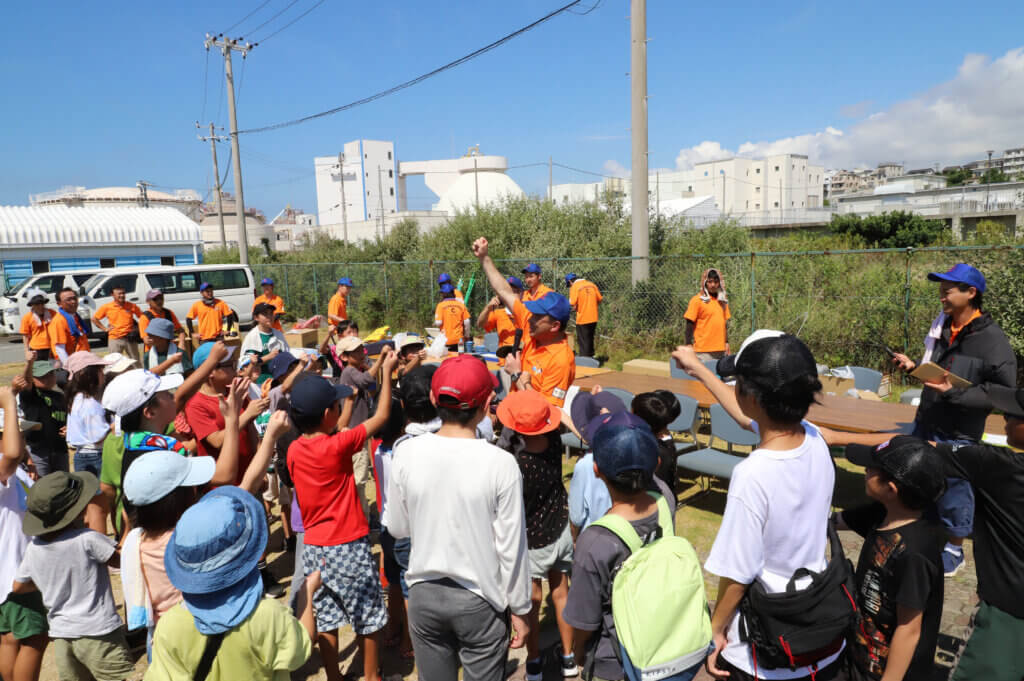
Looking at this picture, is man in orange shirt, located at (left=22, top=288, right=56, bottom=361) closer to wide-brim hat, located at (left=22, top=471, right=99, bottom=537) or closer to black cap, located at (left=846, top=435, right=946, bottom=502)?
wide-brim hat, located at (left=22, top=471, right=99, bottom=537)

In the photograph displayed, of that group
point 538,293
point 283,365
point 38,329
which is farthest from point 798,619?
point 38,329

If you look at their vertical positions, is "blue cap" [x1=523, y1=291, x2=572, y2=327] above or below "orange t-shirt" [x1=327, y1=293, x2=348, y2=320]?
above

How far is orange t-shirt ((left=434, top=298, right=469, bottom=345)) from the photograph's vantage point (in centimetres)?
859

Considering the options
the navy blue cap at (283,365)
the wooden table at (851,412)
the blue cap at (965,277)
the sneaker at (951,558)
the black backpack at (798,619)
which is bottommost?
the sneaker at (951,558)

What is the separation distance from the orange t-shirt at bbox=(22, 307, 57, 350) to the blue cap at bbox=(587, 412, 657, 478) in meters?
8.58

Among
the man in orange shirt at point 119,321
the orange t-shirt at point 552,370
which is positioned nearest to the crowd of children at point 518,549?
the orange t-shirt at point 552,370

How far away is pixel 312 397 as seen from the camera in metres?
2.71

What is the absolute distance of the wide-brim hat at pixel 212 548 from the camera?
180cm

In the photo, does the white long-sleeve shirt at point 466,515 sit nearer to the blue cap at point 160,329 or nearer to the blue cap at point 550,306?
the blue cap at point 550,306

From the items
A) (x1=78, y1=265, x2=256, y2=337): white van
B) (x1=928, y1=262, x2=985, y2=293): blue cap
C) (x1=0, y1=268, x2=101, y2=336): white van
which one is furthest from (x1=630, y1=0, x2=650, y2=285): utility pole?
(x1=0, y1=268, x2=101, y2=336): white van

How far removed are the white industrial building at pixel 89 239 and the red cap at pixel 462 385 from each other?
29.4 metres

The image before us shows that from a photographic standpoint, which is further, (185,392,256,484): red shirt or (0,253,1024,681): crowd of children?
(185,392,256,484): red shirt

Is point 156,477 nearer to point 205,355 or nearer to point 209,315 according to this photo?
point 205,355

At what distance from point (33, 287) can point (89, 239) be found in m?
9.39
